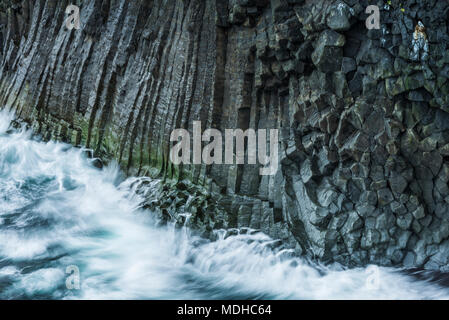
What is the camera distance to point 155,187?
773 centimetres

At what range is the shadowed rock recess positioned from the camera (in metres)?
5.27

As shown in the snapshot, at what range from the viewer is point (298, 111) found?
6.23 metres

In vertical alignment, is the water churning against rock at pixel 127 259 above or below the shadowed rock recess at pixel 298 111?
below

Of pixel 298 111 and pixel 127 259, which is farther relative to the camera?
pixel 127 259

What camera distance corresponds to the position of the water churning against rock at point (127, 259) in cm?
554

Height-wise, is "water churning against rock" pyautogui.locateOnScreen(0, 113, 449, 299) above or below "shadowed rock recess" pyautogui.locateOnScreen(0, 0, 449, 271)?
below

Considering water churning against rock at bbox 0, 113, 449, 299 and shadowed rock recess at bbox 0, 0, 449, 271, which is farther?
water churning against rock at bbox 0, 113, 449, 299

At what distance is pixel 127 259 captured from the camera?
6.60 m

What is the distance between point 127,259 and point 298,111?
331 cm

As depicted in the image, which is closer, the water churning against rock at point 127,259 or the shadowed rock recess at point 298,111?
the shadowed rock recess at point 298,111

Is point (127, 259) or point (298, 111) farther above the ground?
point (298, 111)

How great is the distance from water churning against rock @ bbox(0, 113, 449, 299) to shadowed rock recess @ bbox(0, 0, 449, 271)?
33cm

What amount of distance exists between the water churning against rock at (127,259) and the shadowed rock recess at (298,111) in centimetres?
33

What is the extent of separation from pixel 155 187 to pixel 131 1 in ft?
13.2
